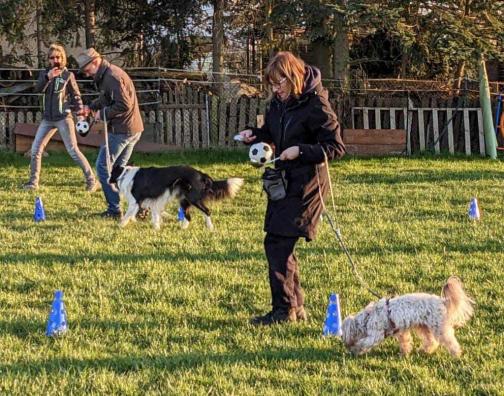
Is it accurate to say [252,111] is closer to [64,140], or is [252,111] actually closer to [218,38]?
[218,38]

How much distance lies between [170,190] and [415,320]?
4.59 metres

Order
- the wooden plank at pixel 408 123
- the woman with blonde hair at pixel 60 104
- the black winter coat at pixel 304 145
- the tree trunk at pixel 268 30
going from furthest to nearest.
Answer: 1. the wooden plank at pixel 408 123
2. the tree trunk at pixel 268 30
3. the woman with blonde hair at pixel 60 104
4. the black winter coat at pixel 304 145

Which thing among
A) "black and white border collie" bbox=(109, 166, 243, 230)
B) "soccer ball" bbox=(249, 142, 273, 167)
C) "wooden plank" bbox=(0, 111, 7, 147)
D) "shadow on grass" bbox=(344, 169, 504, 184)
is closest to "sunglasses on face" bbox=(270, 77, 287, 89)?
"soccer ball" bbox=(249, 142, 273, 167)

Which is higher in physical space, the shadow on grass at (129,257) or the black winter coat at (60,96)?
the black winter coat at (60,96)

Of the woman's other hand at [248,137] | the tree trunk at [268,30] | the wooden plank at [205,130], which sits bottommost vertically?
the woman's other hand at [248,137]

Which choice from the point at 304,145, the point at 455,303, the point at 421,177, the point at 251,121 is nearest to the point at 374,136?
the point at 251,121

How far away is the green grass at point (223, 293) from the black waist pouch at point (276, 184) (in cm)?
88

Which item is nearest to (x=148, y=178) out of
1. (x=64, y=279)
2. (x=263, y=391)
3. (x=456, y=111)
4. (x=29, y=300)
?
(x=64, y=279)

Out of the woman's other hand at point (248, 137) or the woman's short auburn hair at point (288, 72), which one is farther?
the woman's other hand at point (248, 137)

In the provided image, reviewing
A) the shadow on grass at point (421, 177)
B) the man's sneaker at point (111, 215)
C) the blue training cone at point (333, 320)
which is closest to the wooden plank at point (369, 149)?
the shadow on grass at point (421, 177)

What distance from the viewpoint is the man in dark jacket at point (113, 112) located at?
328 inches

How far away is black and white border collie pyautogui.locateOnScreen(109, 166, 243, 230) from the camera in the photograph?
8.18m

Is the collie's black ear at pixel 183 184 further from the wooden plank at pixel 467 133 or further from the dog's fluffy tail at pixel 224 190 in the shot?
the wooden plank at pixel 467 133

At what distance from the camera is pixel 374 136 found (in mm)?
14930
